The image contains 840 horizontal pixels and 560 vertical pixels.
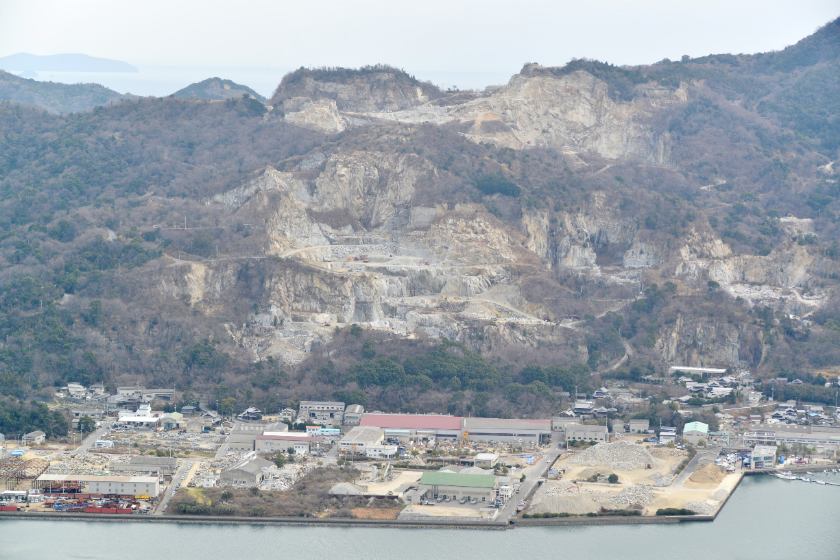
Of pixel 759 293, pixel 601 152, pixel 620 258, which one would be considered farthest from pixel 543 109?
pixel 759 293

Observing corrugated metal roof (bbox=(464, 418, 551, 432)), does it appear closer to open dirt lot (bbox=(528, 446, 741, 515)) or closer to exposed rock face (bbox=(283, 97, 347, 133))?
open dirt lot (bbox=(528, 446, 741, 515))

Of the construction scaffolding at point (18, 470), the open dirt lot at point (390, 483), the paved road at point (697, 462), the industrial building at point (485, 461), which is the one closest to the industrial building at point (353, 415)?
the open dirt lot at point (390, 483)

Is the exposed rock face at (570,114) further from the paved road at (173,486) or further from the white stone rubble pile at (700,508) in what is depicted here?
the white stone rubble pile at (700,508)

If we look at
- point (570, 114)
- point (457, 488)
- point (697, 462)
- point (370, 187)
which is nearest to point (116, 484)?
point (457, 488)

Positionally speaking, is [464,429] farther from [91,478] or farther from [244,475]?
[91,478]

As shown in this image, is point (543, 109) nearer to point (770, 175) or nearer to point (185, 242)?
point (770, 175)

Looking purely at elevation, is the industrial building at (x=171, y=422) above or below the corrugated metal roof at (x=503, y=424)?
below
